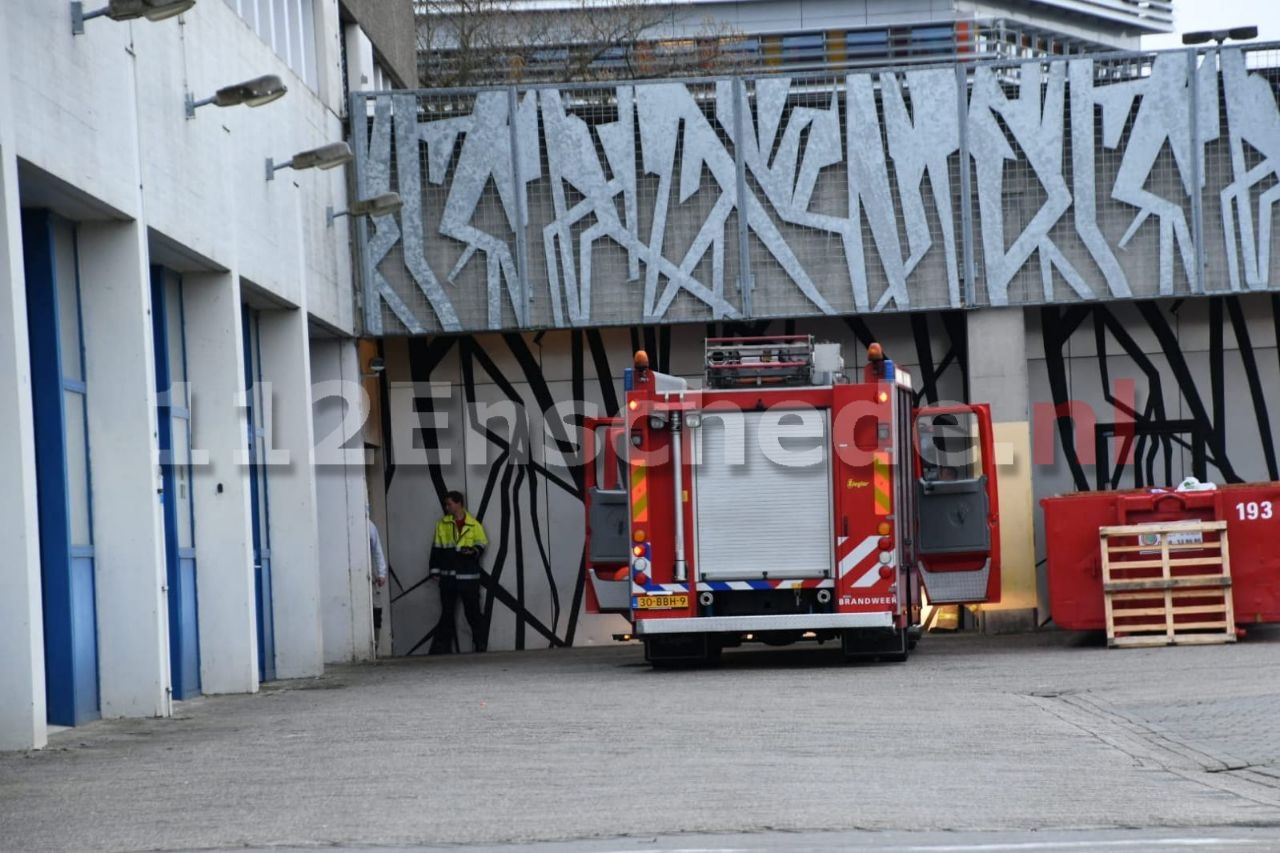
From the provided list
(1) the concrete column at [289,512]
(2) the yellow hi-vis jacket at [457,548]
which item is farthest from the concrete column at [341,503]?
(1) the concrete column at [289,512]

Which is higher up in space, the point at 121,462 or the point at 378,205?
the point at 378,205

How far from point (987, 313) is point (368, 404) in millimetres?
7543

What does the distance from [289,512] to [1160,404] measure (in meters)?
10.9

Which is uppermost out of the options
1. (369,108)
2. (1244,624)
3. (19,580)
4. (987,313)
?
(369,108)

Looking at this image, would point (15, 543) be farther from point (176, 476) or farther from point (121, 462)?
point (176, 476)

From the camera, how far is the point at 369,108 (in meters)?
23.0

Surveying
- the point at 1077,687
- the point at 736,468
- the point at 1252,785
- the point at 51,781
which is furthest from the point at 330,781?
the point at 736,468

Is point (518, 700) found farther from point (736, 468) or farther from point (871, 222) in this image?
point (871, 222)

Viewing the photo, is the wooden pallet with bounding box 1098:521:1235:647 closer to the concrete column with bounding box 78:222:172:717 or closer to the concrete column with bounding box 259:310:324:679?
the concrete column with bounding box 259:310:324:679

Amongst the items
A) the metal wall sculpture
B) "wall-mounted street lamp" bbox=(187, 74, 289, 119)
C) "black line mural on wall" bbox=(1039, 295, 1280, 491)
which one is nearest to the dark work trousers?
the metal wall sculpture

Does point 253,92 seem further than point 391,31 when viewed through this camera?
No

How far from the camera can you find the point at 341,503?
74.0ft

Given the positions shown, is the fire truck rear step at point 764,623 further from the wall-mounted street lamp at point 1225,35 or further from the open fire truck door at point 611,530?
the wall-mounted street lamp at point 1225,35

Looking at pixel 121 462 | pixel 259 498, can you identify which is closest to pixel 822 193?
pixel 259 498
